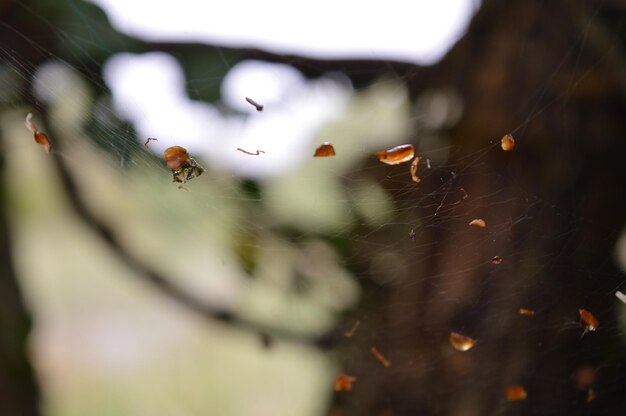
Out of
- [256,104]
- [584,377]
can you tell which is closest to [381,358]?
[584,377]

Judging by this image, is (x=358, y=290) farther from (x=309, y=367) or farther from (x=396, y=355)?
(x=309, y=367)

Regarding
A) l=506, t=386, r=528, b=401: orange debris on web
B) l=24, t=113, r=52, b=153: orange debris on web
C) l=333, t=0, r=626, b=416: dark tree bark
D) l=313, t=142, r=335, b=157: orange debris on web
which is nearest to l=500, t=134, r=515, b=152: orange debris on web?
l=333, t=0, r=626, b=416: dark tree bark

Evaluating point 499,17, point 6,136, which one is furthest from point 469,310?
A: point 6,136

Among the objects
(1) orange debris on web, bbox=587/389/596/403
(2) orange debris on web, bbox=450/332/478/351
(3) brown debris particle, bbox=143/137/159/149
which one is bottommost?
(1) orange debris on web, bbox=587/389/596/403

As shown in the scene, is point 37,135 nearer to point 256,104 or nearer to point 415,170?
point 256,104

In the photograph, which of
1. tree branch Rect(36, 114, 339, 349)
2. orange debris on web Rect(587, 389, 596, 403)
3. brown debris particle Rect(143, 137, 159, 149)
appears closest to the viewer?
brown debris particle Rect(143, 137, 159, 149)

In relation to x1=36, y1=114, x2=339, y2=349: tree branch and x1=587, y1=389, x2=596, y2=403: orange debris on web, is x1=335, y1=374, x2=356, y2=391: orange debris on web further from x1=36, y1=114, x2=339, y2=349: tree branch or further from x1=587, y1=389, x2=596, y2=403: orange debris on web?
x1=587, y1=389, x2=596, y2=403: orange debris on web
